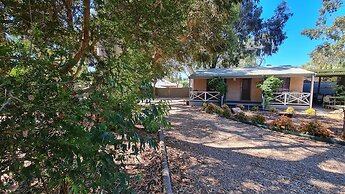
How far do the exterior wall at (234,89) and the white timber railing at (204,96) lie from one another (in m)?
1.42

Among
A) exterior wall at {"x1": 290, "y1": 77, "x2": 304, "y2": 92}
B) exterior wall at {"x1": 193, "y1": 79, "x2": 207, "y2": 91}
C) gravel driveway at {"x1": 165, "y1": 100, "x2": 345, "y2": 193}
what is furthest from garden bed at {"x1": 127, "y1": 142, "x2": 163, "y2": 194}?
exterior wall at {"x1": 290, "y1": 77, "x2": 304, "y2": 92}

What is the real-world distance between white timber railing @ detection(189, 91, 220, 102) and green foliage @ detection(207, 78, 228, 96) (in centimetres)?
34

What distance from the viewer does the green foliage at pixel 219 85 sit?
15.4m

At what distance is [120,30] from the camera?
13.8 feet

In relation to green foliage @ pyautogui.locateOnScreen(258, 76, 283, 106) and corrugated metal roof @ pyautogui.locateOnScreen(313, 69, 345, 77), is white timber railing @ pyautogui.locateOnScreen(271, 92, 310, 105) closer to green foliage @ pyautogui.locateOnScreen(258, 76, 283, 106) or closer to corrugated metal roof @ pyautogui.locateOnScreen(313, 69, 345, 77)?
green foliage @ pyautogui.locateOnScreen(258, 76, 283, 106)

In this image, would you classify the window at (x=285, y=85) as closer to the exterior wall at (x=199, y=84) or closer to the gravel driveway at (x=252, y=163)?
the exterior wall at (x=199, y=84)

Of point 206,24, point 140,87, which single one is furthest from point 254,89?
point 140,87

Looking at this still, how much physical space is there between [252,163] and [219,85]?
1116cm

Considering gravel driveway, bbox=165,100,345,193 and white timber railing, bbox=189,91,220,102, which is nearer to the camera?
gravel driveway, bbox=165,100,345,193

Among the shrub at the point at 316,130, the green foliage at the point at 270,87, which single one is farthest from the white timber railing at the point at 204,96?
the shrub at the point at 316,130

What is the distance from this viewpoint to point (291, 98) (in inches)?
570

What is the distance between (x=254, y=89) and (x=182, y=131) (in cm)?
1069

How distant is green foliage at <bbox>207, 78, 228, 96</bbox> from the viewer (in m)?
15.4

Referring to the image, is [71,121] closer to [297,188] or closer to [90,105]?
[90,105]
